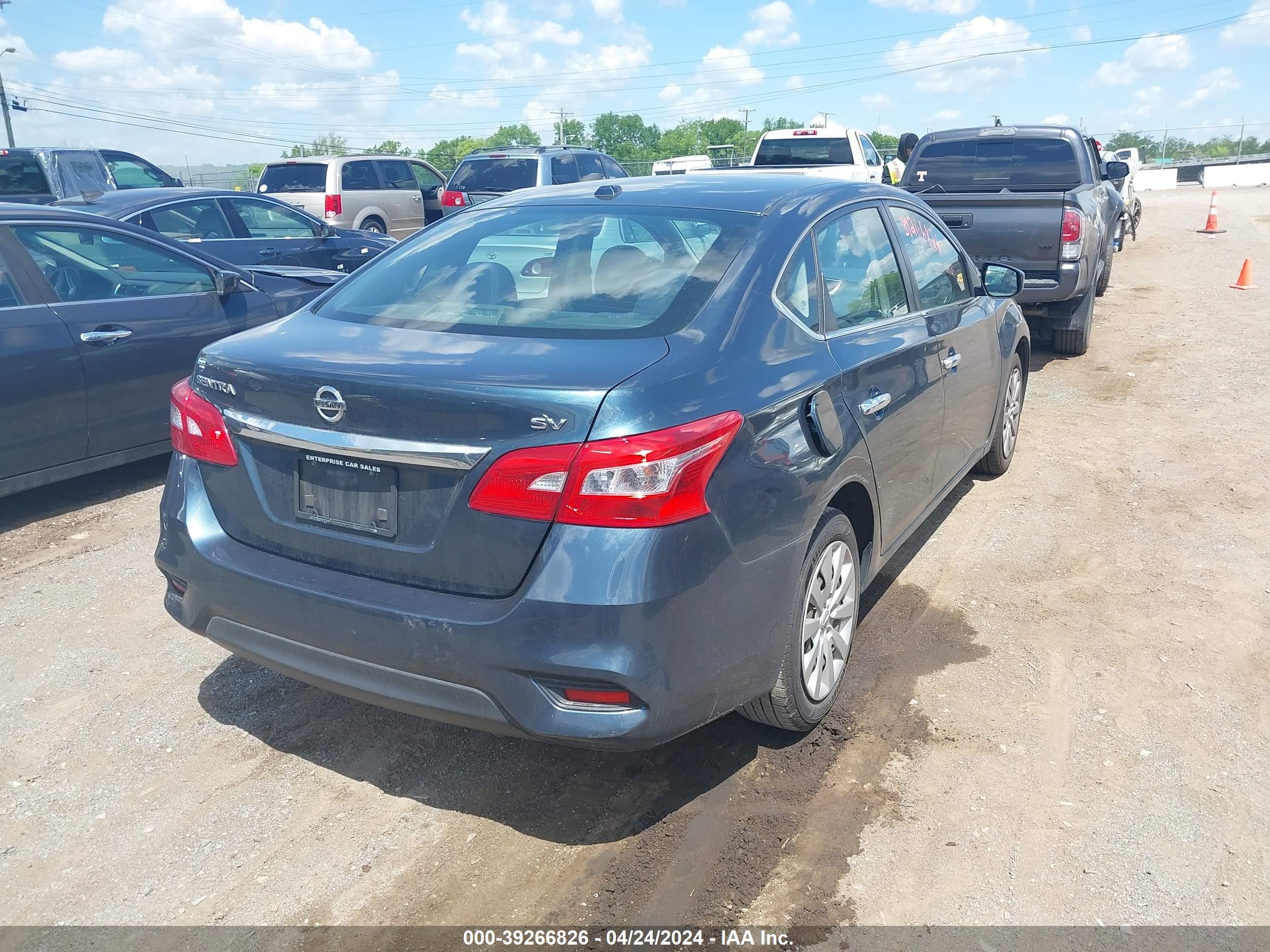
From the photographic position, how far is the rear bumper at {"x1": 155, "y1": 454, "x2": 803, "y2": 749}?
2.57 metres

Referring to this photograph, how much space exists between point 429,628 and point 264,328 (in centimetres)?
129

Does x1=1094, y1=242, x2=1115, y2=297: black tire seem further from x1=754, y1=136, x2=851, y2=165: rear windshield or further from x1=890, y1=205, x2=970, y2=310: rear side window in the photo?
x1=890, y1=205, x2=970, y2=310: rear side window

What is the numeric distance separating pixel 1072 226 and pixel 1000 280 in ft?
12.3

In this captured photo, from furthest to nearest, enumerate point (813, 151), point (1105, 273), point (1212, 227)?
point (1212, 227) < point (813, 151) < point (1105, 273)

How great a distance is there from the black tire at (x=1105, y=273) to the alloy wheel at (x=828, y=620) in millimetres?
9244

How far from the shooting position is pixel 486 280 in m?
3.45

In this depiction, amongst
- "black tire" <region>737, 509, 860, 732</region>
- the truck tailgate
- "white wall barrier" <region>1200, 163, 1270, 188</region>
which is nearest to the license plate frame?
"black tire" <region>737, 509, 860, 732</region>

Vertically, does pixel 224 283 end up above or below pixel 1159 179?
above

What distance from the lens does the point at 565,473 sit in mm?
2551

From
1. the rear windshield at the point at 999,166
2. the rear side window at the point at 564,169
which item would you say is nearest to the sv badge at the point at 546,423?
the rear windshield at the point at 999,166

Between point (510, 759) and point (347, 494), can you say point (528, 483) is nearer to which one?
point (347, 494)

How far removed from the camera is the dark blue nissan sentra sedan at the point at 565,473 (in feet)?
8.50

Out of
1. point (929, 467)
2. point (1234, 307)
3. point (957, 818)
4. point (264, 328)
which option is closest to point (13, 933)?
point (264, 328)

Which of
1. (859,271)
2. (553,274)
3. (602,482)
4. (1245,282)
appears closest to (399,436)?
(602,482)
